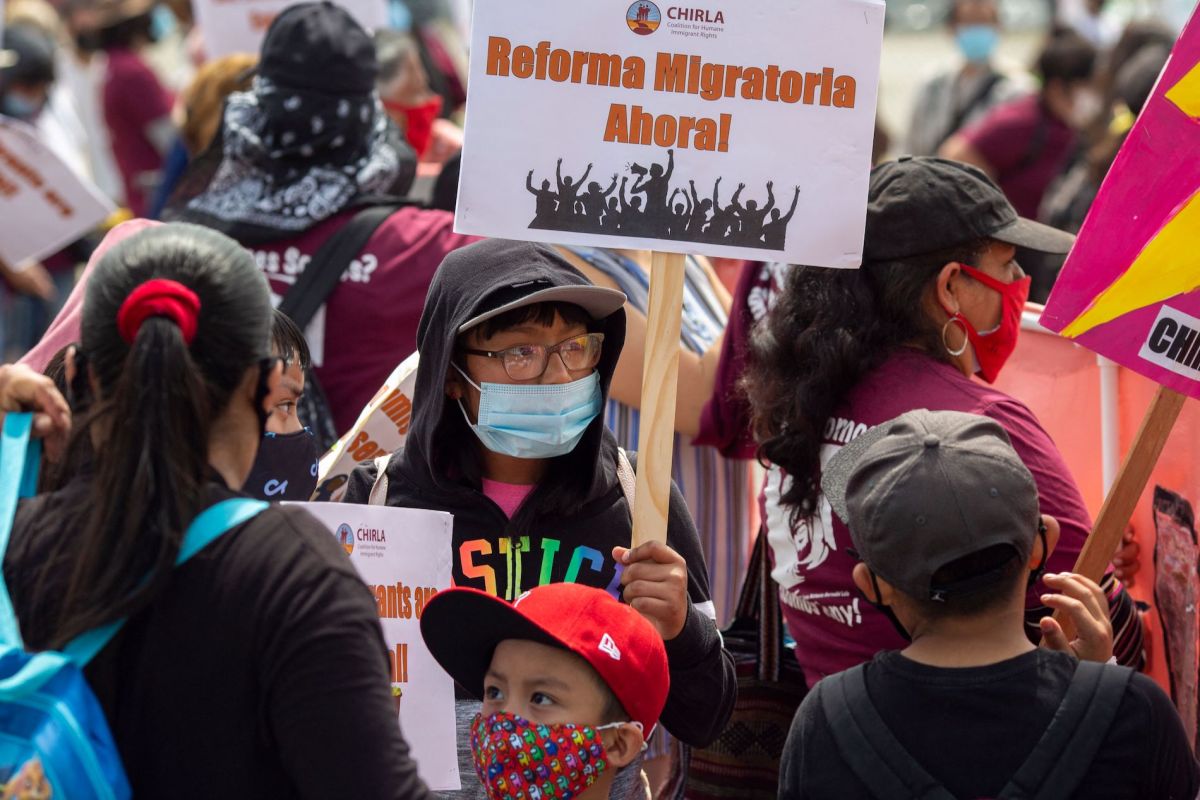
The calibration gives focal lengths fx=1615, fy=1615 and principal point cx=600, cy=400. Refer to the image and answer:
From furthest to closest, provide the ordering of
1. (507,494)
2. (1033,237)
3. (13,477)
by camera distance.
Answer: (1033,237) < (507,494) < (13,477)

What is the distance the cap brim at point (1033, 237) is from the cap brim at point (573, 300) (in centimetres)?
84

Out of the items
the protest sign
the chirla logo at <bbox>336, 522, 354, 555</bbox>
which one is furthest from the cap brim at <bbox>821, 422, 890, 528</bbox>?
the protest sign

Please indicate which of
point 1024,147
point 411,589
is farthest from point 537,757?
point 1024,147

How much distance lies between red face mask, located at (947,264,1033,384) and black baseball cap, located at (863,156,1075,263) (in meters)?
0.09

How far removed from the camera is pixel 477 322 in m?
3.11

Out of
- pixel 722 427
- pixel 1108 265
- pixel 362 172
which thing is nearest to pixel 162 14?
pixel 362 172

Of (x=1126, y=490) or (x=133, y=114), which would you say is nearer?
(x=1126, y=490)

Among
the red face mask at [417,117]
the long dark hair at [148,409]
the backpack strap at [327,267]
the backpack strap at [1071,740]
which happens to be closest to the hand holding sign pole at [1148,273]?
the backpack strap at [1071,740]

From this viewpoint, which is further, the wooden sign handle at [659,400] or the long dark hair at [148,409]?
the wooden sign handle at [659,400]

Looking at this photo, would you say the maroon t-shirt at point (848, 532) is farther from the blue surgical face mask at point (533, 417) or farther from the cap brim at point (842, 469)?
the blue surgical face mask at point (533, 417)

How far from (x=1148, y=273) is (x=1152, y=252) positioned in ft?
0.13

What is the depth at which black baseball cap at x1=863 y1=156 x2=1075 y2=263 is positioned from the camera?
3369 millimetres

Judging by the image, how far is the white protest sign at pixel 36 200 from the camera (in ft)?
18.2

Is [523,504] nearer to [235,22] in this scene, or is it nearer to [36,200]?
[36,200]
